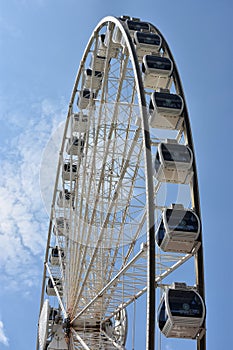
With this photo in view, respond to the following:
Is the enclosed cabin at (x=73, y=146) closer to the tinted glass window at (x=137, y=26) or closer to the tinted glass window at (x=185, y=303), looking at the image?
the tinted glass window at (x=137, y=26)

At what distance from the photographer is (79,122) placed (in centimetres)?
1738

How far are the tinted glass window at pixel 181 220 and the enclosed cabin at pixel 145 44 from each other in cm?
499

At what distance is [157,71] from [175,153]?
8.76ft

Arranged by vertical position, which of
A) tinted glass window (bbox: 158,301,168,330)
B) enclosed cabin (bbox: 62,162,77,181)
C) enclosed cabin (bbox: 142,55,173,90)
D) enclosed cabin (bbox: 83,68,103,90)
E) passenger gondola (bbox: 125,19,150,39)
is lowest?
tinted glass window (bbox: 158,301,168,330)

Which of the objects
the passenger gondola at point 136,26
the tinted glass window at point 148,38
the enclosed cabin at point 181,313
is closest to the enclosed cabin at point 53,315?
the enclosed cabin at point 181,313

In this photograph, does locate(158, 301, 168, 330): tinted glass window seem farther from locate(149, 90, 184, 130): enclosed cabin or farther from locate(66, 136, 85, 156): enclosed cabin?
locate(66, 136, 85, 156): enclosed cabin

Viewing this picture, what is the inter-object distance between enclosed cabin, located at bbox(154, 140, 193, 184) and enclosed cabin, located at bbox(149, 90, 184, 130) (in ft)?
2.64

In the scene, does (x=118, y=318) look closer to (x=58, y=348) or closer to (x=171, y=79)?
(x=58, y=348)

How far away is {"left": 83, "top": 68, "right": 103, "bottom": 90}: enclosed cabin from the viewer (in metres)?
17.1

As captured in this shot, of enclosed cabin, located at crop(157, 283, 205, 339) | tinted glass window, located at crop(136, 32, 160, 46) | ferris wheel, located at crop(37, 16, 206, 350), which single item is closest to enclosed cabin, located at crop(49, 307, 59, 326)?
ferris wheel, located at crop(37, 16, 206, 350)

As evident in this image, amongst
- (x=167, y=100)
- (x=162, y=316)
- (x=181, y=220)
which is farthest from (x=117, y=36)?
(x=162, y=316)

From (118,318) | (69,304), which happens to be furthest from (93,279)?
(118,318)

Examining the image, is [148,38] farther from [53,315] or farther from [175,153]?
[53,315]

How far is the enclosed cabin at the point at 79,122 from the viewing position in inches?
695
